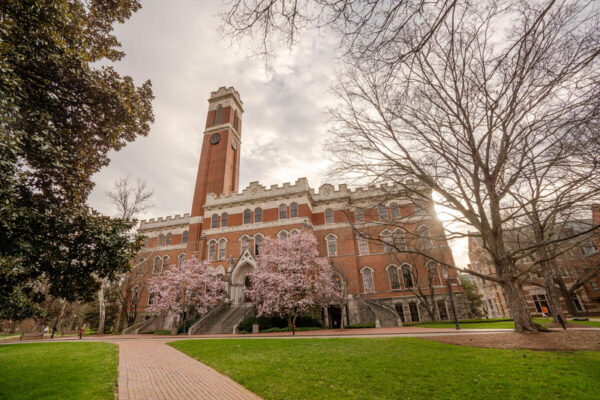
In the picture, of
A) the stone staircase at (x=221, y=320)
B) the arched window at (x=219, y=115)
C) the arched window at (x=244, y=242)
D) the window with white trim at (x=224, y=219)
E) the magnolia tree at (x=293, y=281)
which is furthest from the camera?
the arched window at (x=219, y=115)

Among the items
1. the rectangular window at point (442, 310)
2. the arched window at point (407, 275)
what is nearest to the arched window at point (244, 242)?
the arched window at point (407, 275)

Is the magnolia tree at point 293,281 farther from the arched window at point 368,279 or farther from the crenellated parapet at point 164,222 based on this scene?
the crenellated parapet at point 164,222

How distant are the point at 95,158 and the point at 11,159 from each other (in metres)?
2.93

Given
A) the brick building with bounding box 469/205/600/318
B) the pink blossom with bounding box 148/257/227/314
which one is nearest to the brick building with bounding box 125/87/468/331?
the pink blossom with bounding box 148/257/227/314

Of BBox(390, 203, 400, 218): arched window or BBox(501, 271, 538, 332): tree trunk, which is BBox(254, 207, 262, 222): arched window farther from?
BBox(501, 271, 538, 332): tree trunk

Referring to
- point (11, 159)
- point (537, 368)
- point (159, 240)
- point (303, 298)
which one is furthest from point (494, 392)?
point (159, 240)

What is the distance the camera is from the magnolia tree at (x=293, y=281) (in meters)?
20.2

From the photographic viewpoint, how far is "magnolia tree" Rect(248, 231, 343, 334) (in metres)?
20.2

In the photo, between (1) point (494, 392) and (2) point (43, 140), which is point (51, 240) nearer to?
(2) point (43, 140)

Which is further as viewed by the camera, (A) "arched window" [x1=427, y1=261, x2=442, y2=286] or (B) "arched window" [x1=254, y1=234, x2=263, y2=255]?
(B) "arched window" [x1=254, y1=234, x2=263, y2=255]

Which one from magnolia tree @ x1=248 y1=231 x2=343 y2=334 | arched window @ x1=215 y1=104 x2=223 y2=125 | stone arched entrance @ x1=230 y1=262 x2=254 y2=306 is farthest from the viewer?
arched window @ x1=215 y1=104 x2=223 y2=125

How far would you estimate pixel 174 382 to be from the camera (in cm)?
698

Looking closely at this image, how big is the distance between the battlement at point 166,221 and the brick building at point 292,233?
155 millimetres

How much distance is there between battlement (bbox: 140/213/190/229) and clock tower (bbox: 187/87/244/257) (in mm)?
4979
